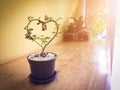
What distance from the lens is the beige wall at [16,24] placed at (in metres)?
3.46

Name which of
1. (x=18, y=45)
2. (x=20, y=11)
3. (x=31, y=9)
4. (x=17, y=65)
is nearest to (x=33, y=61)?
(x=17, y=65)

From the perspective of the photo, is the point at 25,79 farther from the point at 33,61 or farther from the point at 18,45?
the point at 18,45

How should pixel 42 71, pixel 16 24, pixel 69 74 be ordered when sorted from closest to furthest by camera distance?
pixel 42 71
pixel 69 74
pixel 16 24

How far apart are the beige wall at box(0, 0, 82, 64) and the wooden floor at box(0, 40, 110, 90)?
0.84 feet

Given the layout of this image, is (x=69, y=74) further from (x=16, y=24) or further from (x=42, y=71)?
(x=16, y=24)

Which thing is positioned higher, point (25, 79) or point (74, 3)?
point (74, 3)

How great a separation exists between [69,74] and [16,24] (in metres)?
1.77

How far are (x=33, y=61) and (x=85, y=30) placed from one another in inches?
145

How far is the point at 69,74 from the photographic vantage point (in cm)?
284

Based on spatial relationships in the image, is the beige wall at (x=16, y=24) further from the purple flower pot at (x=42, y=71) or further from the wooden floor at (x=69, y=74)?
the purple flower pot at (x=42, y=71)

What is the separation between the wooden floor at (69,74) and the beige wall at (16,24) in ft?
0.84

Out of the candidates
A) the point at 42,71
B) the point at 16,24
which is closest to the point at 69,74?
the point at 42,71

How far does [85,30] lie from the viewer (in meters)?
5.86

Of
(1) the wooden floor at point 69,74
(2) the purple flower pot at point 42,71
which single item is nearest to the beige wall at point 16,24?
(1) the wooden floor at point 69,74
